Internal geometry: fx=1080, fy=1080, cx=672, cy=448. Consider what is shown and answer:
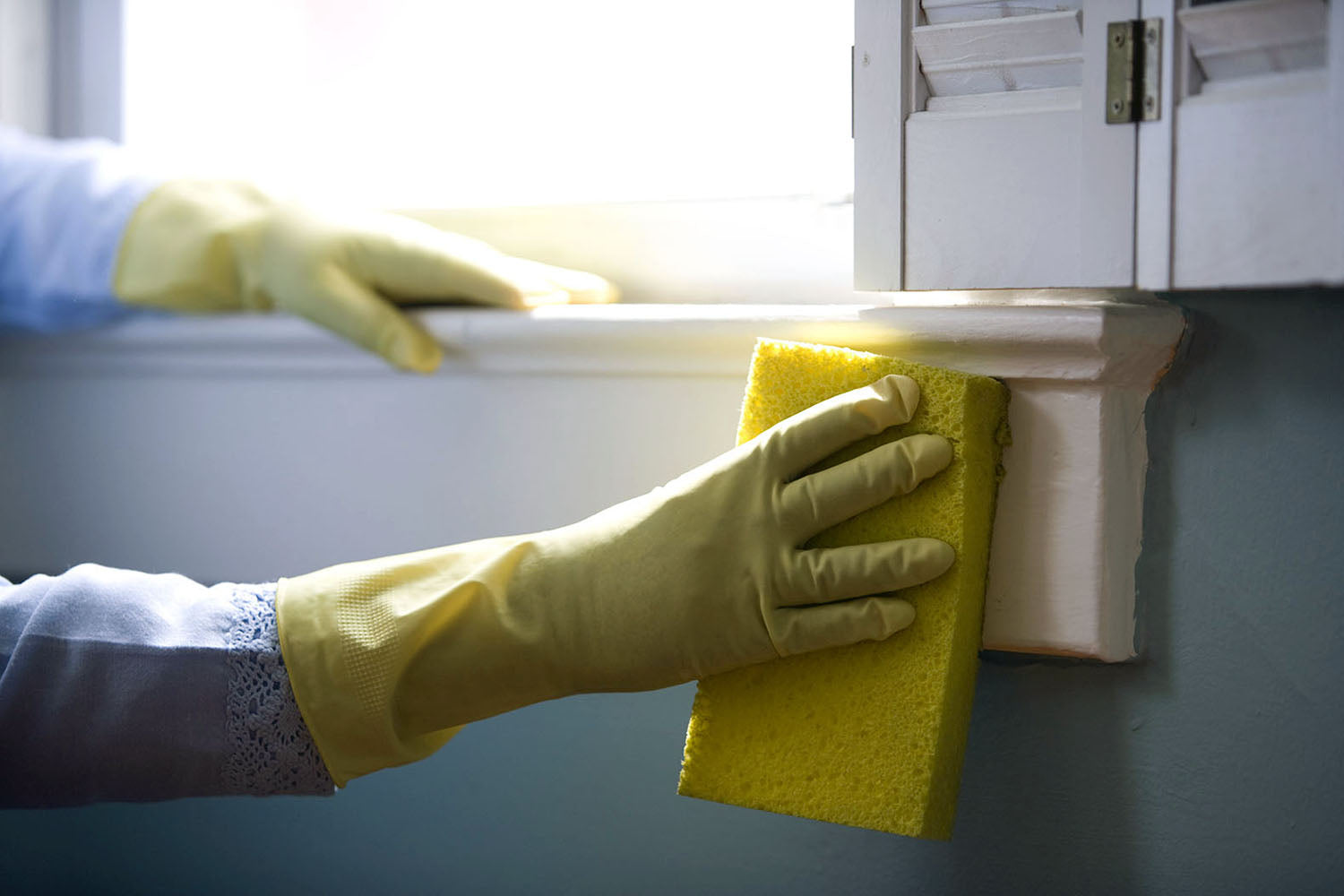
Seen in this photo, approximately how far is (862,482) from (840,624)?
3.1 inches

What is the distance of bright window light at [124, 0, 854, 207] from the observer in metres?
0.94

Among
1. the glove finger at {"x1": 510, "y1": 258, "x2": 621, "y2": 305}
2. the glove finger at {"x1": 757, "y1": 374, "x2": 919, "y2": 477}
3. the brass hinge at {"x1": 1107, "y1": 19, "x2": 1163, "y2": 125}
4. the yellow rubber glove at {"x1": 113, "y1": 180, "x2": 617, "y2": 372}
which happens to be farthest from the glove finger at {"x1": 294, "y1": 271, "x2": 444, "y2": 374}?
the brass hinge at {"x1": 1107, "y1": 19, "x2": 1163, "y2": 125}

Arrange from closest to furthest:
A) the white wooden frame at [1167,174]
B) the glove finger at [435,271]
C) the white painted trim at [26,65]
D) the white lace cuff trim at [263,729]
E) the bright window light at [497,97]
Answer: the white wooden frame at [1167,174]
the white lace cuff trim at [263,729]
the glove finger at [435,271]
the bright window light at [497,97]
the white painted trim at [26,65]

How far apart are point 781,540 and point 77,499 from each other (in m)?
0.73

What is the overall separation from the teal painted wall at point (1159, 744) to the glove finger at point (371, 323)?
29 cm

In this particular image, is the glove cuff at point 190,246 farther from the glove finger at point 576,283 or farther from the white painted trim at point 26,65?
the white painted trim at point 26,65

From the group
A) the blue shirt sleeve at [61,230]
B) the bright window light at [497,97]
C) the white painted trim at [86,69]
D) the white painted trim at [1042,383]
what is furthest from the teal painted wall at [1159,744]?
the white painted trim at [86,69]

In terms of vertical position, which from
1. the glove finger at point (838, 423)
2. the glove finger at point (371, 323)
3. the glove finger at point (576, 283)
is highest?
the glove finger at point (576, 283)

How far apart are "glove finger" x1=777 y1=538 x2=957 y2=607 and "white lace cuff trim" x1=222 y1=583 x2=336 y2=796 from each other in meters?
0.30

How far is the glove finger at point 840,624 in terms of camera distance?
1.96 ft

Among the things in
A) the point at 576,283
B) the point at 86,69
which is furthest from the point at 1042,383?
the point at 86,69

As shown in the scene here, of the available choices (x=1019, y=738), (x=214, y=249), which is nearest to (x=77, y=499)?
(x=214, y=249)

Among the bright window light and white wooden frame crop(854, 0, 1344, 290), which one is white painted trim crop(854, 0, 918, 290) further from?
the bright window light

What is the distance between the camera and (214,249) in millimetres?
893
